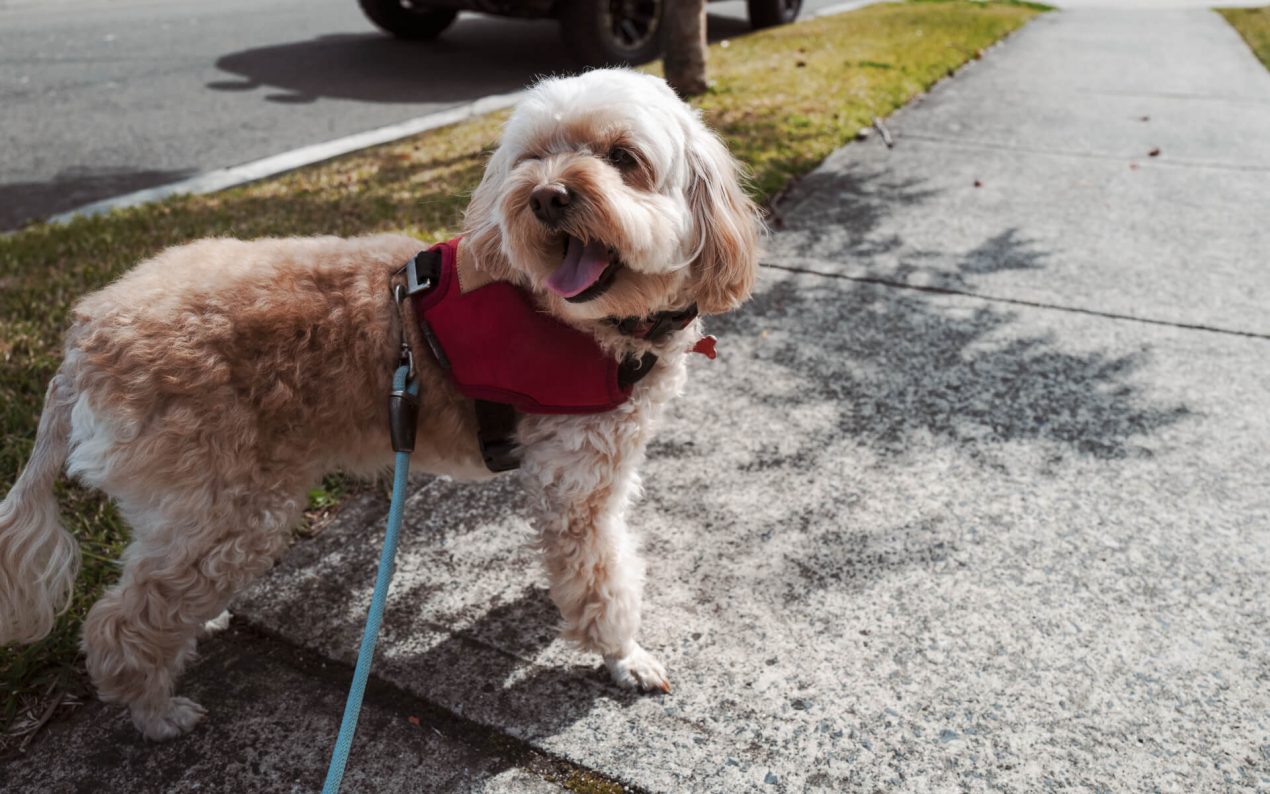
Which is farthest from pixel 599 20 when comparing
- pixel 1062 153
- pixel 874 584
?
pixel 874 584

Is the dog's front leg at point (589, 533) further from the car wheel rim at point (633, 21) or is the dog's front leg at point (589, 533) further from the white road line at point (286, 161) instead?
the car wheel rim at point (633, 21)

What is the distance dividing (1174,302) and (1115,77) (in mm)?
6259

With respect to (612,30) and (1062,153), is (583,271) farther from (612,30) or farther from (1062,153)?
(612,30)

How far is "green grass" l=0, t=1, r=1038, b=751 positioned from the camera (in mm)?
3062

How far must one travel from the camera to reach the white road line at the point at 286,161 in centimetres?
605

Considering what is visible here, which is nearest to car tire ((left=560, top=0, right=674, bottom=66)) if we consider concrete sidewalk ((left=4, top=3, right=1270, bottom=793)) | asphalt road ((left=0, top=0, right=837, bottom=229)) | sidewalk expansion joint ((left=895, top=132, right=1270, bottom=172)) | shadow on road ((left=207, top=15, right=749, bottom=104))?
shadow on road ((left=207, top=15, right=749, bottom=104))

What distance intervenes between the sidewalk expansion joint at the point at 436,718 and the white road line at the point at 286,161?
4281 millimetres

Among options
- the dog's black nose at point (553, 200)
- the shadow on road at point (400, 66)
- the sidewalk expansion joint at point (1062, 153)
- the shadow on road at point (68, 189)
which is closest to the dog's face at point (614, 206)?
the dog's black nose at point (553, 200)

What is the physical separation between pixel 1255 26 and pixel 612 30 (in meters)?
10.2

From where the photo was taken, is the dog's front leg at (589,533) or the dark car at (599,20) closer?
the dog's front leg at (589,533)

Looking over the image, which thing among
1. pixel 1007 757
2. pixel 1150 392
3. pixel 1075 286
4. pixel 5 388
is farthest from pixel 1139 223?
pixel 5 388

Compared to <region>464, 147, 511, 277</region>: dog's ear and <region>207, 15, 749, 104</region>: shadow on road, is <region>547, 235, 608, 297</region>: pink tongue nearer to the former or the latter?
<region>464, 147, 511, 277</region>: dog's ear

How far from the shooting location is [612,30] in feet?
31.1

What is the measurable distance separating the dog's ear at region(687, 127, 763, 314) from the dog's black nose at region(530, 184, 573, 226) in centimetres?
44
